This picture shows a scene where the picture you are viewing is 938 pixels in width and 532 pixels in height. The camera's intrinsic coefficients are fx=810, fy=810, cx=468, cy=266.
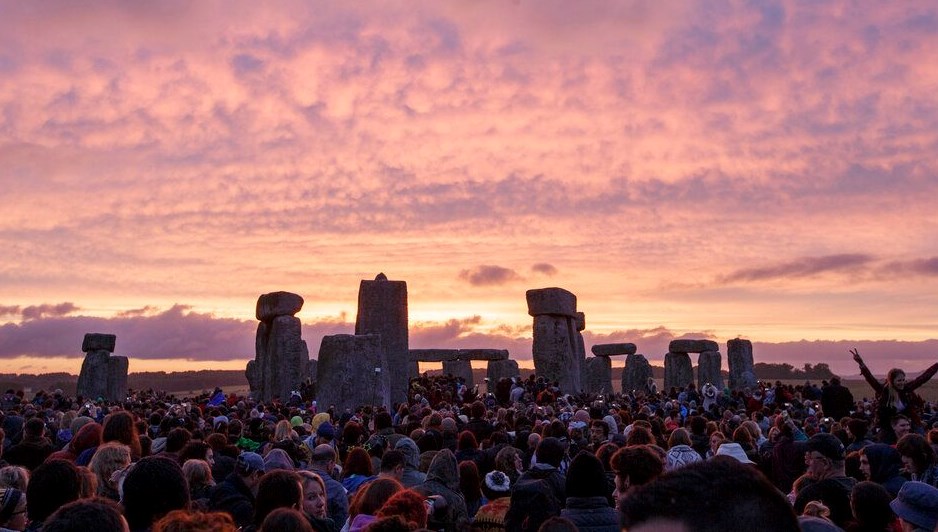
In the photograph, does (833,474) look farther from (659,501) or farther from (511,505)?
(659,501)

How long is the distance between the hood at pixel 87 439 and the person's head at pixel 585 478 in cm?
413

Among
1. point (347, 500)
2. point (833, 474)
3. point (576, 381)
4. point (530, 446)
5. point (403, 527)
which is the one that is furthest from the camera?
point (576, 381)

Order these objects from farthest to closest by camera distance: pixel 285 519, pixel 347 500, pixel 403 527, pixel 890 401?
pixel 890 401, pixel 347 500, pixel 285 519, pixel 403 527

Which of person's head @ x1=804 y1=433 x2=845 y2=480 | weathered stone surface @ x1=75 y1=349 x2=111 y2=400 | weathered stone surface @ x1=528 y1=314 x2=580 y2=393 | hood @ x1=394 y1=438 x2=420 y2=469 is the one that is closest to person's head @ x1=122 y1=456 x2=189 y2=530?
hood @ x1=394 y1=438 x2=420 y2=469

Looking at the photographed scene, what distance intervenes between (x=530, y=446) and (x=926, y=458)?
360cm

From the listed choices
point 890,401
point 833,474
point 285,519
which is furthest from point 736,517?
point 890,401

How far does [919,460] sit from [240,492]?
185 inches

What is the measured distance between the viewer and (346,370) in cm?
1759

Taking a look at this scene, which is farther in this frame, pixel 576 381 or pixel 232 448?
pixel 576 381

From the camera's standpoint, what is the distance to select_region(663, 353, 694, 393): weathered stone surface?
105 feet

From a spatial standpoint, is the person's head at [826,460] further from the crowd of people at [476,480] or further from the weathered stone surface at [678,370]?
the weathered stone surface at [678,370]

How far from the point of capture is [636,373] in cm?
3306

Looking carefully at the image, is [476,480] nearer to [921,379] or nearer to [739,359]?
[921,379]

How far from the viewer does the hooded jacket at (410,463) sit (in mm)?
6590
